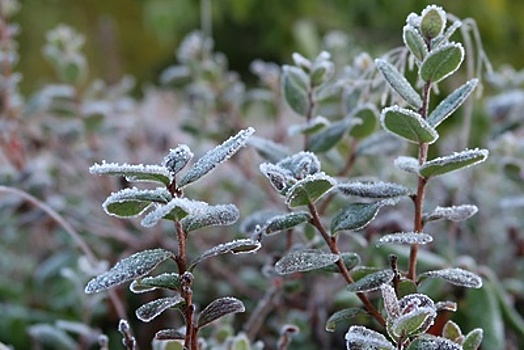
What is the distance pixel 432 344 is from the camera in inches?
16.1

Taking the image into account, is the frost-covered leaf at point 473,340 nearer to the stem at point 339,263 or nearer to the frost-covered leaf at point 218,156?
the stem at point 339,263

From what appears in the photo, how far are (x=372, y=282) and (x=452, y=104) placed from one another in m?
0.12

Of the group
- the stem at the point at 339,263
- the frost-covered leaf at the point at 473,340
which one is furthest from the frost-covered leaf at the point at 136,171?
the frost-covered leaf at the point at 473,340

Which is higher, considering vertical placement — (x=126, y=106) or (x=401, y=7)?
(x=401, y=7)

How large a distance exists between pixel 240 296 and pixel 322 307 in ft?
0.54

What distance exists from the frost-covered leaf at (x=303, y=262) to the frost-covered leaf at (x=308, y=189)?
0.03 meters

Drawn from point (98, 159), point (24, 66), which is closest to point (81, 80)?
point (98, 159)

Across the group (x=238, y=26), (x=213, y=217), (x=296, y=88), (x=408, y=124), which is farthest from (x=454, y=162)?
(x=238, y=26)

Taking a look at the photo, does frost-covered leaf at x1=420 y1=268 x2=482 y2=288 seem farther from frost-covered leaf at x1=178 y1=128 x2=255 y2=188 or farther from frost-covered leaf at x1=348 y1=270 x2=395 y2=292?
frost-covered leaf at x1=178 y1=128 x2=255 y2=188

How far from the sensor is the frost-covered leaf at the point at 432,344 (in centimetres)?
40

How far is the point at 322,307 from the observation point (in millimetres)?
851

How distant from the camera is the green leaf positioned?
0.44 m

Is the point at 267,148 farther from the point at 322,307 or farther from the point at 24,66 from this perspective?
the point at 24,66

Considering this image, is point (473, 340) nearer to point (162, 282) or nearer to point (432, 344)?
point (432, 344)
